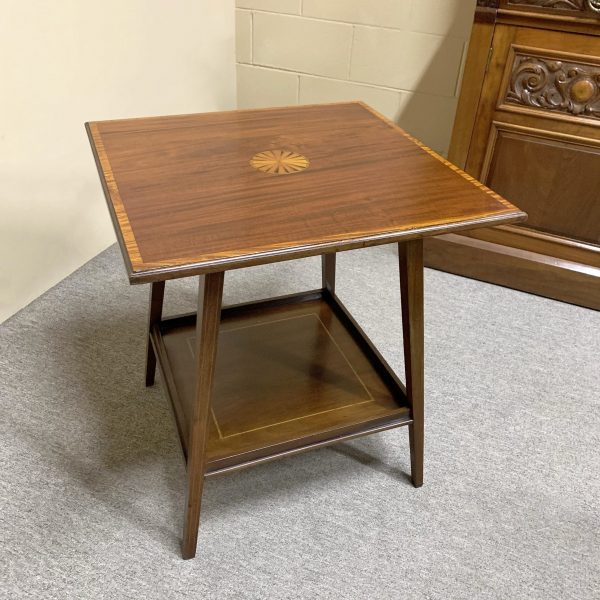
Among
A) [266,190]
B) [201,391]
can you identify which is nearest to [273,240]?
[266,190]

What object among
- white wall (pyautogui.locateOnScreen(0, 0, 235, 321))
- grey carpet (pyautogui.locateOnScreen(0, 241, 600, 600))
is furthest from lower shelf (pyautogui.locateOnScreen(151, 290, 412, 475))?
white wall (pyautogui.locateOnScreen(0, 0, 235, 321))

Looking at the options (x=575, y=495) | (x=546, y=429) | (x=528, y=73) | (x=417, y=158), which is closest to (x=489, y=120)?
(x=528, y=73)

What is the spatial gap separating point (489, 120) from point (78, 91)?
4.55ft

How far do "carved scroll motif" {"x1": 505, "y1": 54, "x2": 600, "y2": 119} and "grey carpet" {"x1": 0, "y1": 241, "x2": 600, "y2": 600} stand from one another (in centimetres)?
74

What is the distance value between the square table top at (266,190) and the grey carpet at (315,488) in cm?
72

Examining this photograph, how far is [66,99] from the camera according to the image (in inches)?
75.5

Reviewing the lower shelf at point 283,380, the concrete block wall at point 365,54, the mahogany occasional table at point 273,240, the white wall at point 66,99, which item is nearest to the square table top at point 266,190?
the mahogany occasional table at point 273,240

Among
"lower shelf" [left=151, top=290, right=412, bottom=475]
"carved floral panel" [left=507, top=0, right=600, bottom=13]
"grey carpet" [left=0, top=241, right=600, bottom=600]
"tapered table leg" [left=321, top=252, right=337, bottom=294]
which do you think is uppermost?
"carved floral panel" [left=507, top=0, right=600, bottom=13]

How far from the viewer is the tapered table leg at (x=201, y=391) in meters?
0.96

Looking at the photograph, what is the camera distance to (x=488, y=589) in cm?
121

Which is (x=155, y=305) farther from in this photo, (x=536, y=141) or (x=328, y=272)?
(x=536, y=141)

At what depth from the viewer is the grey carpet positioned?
121 centimetres

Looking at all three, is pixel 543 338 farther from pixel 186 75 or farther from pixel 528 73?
pixel 186 75

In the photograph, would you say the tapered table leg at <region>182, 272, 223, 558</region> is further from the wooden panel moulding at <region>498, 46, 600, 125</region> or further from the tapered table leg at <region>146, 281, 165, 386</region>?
the wooden panel moulding at <region>498, 46, 600, 125</region>
